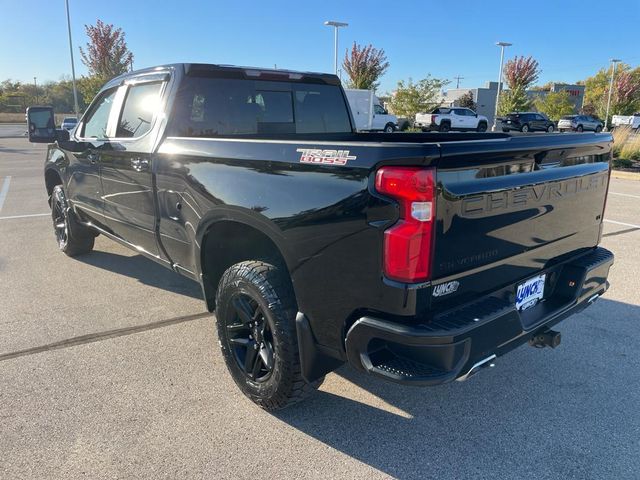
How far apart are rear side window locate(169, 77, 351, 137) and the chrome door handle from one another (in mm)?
329

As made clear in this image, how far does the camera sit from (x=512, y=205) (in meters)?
2.38

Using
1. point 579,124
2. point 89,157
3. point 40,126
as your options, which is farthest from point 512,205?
point 579,124

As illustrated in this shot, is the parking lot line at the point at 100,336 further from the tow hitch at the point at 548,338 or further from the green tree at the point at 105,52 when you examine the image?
the green tree at the point at 105,52

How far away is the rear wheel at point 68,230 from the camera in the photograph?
5629mm

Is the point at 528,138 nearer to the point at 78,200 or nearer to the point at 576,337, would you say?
the point at 576,337

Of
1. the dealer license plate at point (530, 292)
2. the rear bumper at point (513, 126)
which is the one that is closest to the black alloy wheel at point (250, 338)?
the dealer license plate at point (530, 292)

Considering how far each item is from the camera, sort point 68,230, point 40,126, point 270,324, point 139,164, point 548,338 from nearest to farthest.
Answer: point 270,324, point 548,338, point 139,164, point 40,126, point 68,230

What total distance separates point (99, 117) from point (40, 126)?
0.79 m

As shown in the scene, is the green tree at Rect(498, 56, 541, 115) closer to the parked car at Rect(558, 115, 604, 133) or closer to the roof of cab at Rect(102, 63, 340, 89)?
the parked car at Rect(558, 115, 604, 133)

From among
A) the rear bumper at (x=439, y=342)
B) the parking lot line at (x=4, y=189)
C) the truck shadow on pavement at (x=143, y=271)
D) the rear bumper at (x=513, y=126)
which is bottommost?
the truck shadow on pavement at (x=143, y=271)

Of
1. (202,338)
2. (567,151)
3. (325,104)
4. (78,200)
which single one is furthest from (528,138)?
(78,200)

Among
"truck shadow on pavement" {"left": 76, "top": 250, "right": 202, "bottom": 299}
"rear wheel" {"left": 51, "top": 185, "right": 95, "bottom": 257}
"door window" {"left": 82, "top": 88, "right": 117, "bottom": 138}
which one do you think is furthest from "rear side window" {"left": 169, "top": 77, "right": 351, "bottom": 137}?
"rear wheel" {"left": 51, "top": 185, "right": 95, "bottom": 257}

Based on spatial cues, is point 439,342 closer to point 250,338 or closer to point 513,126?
→ point 250,338

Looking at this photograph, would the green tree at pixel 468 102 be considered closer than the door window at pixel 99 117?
No
